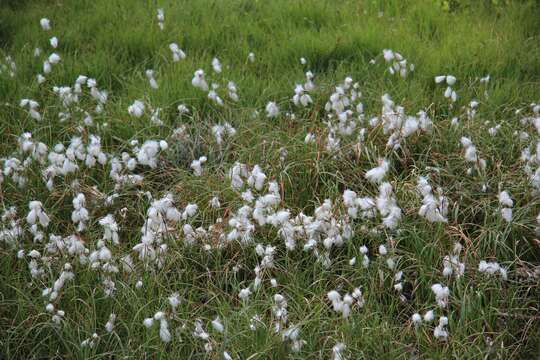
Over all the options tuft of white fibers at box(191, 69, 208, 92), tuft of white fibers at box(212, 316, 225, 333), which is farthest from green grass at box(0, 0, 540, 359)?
tuft of white fibers at box(191, 69, 208, 92)

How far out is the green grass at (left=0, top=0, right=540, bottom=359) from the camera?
3102 mm

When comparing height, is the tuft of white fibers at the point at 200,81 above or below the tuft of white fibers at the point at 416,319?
below

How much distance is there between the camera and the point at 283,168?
162 inches

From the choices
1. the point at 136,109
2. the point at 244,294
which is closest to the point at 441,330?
the point at 244,294

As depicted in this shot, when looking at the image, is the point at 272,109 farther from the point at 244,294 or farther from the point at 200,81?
the point at 244,294

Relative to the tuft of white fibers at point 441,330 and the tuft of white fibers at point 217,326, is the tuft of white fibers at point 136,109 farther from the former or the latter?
the tuft of white fibers at point 441,330

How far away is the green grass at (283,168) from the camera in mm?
3102

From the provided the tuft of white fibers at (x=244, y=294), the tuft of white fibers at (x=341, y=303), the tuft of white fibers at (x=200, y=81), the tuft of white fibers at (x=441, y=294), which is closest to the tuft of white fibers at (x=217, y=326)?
the tuft of white fibers at (x=244, y=294)

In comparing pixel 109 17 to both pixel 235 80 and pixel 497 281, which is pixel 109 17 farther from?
pixel 497 281

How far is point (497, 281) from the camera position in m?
3.30

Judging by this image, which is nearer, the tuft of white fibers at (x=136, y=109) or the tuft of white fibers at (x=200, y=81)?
the tuft of white fibers at (x=136, y=109)

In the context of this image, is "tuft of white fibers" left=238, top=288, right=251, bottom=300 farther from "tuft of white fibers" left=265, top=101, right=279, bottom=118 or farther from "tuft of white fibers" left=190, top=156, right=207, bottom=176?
"tuft of white fibers" left=265, top=101, right=279, bottom=118

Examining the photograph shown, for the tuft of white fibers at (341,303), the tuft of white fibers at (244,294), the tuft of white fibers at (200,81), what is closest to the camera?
the tuft of white fibers at (341,303)

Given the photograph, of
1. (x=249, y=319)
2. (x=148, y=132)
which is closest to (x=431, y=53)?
(x=148, y=132)
